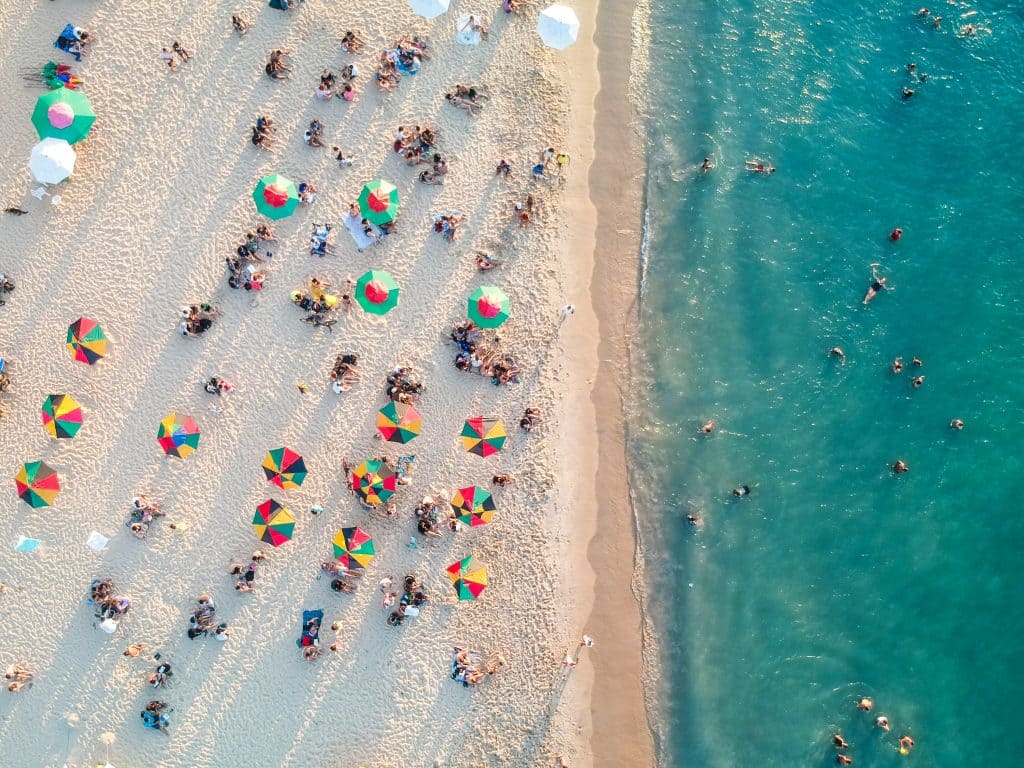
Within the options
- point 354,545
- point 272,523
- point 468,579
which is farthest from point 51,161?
point 468,579

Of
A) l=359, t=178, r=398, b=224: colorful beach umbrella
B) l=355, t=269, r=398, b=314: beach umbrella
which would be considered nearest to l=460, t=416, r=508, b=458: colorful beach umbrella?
l=355, t=269, r=398, b=314: beach umbrella

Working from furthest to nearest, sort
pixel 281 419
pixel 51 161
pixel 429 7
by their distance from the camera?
pixel 281 419 < pixel 429 7 < pixel 51 161

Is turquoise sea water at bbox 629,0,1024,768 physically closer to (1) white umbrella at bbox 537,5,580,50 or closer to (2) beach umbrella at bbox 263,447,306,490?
(1) white umbrella at bbox 537,5,580,50

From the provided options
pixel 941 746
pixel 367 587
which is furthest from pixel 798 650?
pixel 367 587

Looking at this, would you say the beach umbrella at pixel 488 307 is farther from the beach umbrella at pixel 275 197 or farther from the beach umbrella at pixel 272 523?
the beach umbrella at pixel 272 523

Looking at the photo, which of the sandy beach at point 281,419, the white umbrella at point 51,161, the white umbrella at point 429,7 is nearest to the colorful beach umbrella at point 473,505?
the sandy beach at point 281,419

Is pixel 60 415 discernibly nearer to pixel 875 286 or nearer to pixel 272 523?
pixel 272 523

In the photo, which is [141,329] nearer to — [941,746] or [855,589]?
[855,589]
